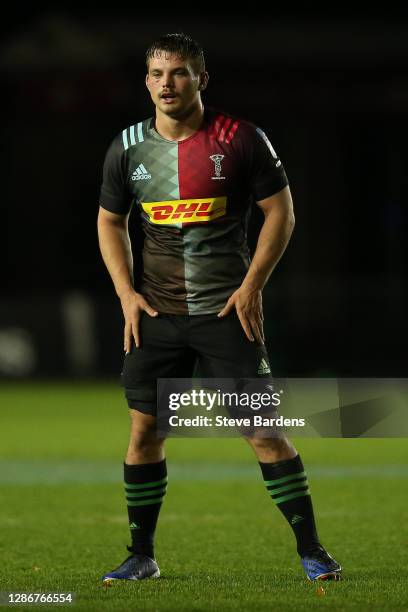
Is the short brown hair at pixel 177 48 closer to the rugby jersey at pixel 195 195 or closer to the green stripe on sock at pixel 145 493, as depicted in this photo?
the rugby jersey at pixel 195 195

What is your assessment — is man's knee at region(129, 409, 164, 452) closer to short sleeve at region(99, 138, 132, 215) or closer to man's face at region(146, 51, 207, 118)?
short sleeve at region(99, 138, 132, 215)

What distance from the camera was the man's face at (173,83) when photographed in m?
6.10

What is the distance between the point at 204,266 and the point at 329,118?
19.8 m

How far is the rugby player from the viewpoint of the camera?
6156mm

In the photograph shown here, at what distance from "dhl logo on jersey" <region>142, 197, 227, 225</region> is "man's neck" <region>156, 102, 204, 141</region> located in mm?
280

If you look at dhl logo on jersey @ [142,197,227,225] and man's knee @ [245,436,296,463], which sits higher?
dhl logo on jersey @ [142,197,227,225]

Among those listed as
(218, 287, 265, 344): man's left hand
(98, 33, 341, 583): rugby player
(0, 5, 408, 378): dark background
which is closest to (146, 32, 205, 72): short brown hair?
(98, 33, 341, 583): rugby player

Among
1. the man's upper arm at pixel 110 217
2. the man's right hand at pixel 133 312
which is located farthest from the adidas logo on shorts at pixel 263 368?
the man's upper arm at pixel 110 217

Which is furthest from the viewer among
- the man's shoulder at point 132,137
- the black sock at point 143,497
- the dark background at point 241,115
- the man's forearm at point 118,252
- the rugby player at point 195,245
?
the dark background at point 241,115

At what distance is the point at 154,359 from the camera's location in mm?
6324

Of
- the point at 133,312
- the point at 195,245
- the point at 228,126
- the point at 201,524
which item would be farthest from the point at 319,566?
the point at 201,524

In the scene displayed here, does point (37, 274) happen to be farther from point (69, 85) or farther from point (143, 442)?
point (143, 442)

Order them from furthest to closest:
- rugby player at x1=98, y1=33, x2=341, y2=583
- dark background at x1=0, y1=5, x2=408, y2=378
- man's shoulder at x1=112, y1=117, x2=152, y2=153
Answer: dark background at x1=0, y1=5, x2=408, y2=378
man's shoulder at x1=112, y1=117, x2=152, y2=153
rugby player at x1=98, y1=33, x2=341, y2=583

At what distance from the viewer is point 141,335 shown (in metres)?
6.36
